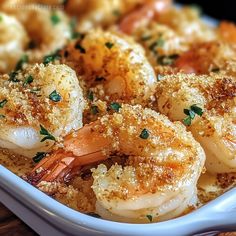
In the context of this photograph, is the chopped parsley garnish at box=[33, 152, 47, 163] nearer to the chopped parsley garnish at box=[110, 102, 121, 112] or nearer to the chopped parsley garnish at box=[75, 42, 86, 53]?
the chopped parsley garnish at box=[110, 102, 121, 112]

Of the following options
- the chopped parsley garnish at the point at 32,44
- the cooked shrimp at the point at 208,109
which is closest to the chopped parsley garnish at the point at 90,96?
the cooked shrimp at the point at 208,109

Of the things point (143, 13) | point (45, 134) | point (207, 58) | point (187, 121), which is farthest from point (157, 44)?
point (45, 134)

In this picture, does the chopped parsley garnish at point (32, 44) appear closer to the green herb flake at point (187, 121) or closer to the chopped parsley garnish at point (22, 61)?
the chopped parsley garnish at point (22, 61)

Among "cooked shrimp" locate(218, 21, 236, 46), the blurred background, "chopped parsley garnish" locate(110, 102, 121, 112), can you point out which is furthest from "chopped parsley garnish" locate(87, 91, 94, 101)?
the blurred background

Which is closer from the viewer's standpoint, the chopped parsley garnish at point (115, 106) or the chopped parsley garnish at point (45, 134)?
the chopped parsley garnish at point (45, 134)

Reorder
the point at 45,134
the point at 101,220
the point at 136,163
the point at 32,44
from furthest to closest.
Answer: the point at 32,44 → the point at 45,134 → the point at 136,163 → the point at 101,220

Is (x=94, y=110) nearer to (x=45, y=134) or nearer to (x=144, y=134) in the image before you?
(x=45, y=134)
